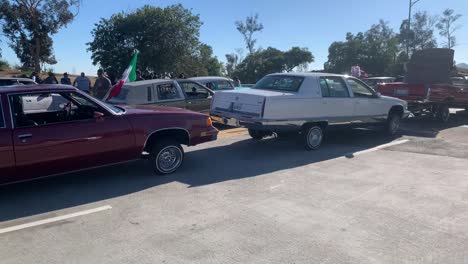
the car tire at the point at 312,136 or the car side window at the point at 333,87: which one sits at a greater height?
the car side window at the point at 333,87

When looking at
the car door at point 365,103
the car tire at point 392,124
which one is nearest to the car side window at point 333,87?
the car door at point 365,103

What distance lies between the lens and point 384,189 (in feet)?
20.4

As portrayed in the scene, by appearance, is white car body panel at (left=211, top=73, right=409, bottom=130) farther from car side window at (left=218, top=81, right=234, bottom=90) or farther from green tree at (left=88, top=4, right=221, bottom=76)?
green tree at (left=88, top=4, right=221, bottom=76)

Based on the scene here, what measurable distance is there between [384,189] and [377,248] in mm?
2179

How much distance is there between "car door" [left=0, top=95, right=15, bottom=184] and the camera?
537 centimetres

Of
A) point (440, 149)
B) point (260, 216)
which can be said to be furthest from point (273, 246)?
point (440, 149)

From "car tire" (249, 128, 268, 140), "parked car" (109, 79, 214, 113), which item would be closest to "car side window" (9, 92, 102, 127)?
"parked car" (109, 79, 214, 113)

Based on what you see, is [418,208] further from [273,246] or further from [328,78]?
[328,78]

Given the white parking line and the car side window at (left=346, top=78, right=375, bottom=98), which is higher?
the car side window at (left=346, top=78, right=375, bottom=98)

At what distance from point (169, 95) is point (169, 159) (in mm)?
3871

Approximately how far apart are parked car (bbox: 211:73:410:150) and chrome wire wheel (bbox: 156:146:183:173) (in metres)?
1.73

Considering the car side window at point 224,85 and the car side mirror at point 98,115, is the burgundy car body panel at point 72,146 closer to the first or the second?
the car side mirror at point 98,115

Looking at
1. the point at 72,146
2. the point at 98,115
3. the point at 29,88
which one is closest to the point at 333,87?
the point at 98,115

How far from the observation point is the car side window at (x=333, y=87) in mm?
9133
